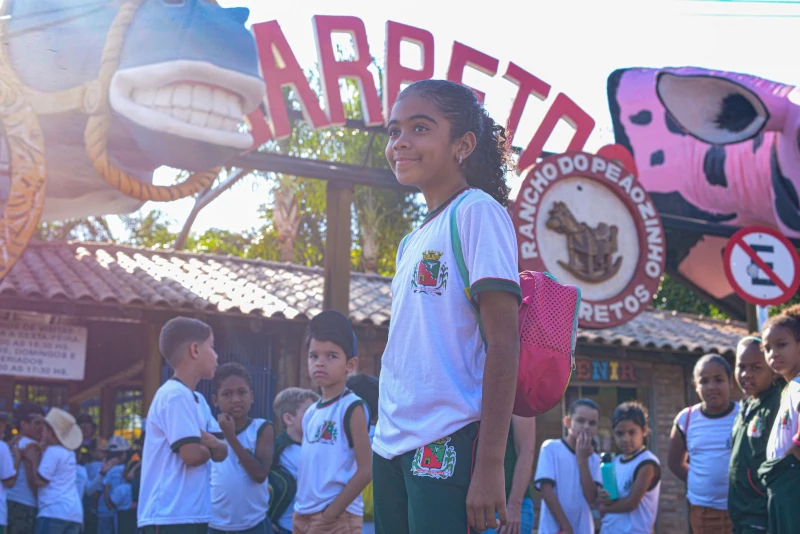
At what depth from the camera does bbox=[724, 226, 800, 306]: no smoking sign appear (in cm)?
991

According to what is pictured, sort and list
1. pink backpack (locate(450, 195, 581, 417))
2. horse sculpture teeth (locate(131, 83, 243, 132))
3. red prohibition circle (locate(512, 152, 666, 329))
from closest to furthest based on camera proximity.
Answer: pink backpack (locate(450, 195, 581, 417)) < horse sculpture teeth (locate(131, 83, 243, 132)) < red prohibition circle (locate(512, 152, 666, 329))

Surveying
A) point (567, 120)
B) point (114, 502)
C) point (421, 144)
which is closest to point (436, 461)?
point (421, 144)

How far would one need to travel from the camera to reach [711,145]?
12.6 meters

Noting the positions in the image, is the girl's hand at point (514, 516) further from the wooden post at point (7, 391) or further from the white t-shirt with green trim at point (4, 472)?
the wooden post at point (7, 391)

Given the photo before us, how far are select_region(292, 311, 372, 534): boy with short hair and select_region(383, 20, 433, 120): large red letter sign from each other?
549 centimetres

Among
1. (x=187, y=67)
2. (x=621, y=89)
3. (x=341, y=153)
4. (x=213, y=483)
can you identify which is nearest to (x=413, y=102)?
(x=213, y=483)

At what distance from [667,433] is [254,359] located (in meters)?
6.28

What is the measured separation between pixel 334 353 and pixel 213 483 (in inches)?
60.8

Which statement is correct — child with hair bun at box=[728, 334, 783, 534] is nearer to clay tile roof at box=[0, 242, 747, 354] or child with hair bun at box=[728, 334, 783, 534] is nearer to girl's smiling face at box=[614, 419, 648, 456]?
girl's smiling face at box=[614, 419, 648, 456]

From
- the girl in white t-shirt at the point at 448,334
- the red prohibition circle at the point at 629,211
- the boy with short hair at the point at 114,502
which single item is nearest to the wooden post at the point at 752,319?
the red prohibition circle at the point at 629,211

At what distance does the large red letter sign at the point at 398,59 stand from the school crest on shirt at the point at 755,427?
5.71 metres

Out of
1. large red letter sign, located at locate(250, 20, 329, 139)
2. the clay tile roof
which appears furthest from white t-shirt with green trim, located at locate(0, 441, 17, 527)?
large red letter sign, located at locate(250, 20, 329, 139)

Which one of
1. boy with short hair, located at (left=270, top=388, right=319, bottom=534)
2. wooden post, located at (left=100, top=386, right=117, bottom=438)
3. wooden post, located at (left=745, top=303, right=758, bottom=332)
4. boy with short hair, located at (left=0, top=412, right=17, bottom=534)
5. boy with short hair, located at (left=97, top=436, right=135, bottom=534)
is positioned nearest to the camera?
boy with short hair, located at (left=270, top=388, right=319, bottom=534)

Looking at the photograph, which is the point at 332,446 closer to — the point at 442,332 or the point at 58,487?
the point at 442,332
